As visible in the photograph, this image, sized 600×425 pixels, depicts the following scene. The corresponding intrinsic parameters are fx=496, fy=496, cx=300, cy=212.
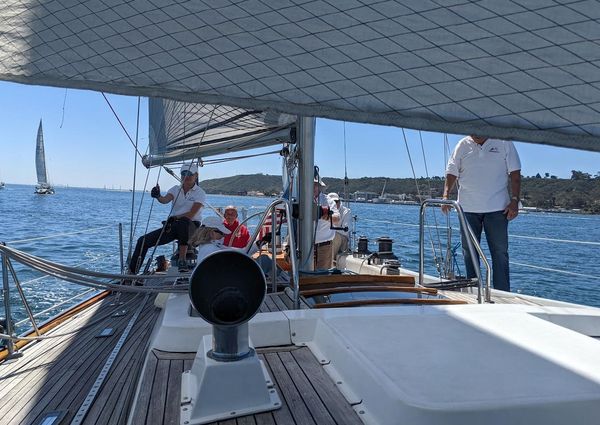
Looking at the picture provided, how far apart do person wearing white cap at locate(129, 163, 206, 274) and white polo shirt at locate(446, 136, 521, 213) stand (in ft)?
10.3

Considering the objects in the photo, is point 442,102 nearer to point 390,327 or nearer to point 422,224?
point 390,327

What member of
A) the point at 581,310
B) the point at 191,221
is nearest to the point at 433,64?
the point at 581,310

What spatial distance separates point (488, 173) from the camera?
454cm

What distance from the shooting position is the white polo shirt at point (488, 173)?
451cm

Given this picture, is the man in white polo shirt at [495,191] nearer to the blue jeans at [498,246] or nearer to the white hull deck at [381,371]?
the blue jeans at [498,246]

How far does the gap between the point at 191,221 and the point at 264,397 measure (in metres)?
4.70

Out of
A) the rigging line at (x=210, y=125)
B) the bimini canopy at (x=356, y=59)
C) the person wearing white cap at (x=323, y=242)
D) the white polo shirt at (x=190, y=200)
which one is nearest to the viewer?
the bimini canopy at (x=356, y=59)

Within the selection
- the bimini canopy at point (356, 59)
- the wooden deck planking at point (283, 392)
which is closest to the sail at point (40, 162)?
the bimini canopy at point (356, 59)

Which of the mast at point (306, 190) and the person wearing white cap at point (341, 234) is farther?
the person wearing white cap at point (341, 234)

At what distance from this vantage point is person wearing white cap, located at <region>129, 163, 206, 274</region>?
601 cm

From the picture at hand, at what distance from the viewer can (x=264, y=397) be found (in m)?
1.78

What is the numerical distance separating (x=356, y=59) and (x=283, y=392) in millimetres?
1273

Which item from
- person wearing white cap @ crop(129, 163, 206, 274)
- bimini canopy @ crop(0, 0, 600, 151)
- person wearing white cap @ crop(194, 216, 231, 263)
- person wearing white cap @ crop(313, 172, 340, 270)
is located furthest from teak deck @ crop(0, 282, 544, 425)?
person wearing white cap @ crop(313, 172, 340, 270)

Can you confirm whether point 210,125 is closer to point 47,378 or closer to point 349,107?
point 47,378
